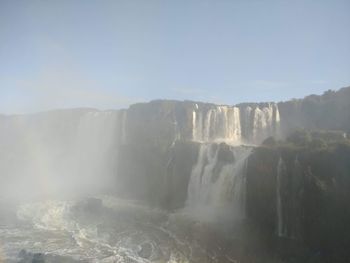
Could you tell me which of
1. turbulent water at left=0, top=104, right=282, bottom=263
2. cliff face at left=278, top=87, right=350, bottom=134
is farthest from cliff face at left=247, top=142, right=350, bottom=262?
cliff face at left=278, top=87, right=350, bottom=134

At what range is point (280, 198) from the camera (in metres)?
24.3

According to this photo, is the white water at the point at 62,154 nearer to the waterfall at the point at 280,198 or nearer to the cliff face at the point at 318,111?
the cliff face at the point at 318,111

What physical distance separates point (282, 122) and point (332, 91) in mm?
6540

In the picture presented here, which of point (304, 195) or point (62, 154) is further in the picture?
point (62, 154)

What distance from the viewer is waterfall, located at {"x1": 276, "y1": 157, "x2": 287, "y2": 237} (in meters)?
23.7

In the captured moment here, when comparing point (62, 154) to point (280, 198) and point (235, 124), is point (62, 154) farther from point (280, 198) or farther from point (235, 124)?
point (280, 198)

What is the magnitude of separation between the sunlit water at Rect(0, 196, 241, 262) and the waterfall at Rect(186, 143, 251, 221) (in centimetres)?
246

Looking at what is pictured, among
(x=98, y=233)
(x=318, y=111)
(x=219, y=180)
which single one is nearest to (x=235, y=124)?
(x=318, y=111)

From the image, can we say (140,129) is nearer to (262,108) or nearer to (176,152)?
(176,152)

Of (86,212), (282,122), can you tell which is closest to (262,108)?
(282,122)

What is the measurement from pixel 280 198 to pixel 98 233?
1155cm

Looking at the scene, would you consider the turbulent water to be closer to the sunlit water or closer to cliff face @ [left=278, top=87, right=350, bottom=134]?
the sunlit water

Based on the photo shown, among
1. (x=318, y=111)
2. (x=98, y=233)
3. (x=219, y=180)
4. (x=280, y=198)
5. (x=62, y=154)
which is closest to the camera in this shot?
(x=280, y=198)

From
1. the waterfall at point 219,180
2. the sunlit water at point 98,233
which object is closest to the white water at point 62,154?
the sunlit water at point 98,233
